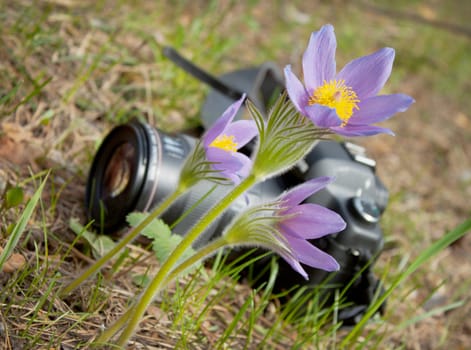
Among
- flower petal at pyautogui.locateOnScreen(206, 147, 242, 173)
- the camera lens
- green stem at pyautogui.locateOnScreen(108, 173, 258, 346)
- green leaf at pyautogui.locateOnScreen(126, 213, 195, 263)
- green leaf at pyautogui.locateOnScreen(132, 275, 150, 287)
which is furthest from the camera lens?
the camera lens

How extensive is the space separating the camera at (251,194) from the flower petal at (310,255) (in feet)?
1.47

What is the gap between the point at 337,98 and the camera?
910 millimetres

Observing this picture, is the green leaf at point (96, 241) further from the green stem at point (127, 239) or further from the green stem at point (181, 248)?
the green stem at point (181, 248)

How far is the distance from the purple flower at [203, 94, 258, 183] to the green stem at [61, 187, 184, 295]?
0.09m

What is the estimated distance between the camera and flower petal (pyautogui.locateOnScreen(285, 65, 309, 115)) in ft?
2.84

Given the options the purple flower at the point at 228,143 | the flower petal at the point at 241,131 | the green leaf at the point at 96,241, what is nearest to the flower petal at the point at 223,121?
the purple flower at the point at 228,143

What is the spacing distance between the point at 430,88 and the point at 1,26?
249 cm

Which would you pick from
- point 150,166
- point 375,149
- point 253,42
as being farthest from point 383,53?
point 253,42

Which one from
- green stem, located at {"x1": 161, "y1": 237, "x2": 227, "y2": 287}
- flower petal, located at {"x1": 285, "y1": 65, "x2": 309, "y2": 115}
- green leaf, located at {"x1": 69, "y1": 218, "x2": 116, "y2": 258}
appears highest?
flower petal, located at {"x1": 285, "y1": 65, "x2": 309, "y2": 115}

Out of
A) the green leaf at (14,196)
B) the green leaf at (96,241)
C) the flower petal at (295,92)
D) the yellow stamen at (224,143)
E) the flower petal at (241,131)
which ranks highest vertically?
the flower petal at (295,92)

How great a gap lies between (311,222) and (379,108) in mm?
194

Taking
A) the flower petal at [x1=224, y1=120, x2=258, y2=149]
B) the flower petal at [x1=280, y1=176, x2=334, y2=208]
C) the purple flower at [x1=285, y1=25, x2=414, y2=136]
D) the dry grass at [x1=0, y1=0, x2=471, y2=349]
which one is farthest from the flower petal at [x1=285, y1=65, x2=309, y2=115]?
the dry grass at [x1=0, y1=0, x2=471, y2=349]

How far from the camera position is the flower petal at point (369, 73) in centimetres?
96

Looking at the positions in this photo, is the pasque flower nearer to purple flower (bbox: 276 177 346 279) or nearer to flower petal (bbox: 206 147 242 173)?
purple flower (bbox: 276 177 346 279)
